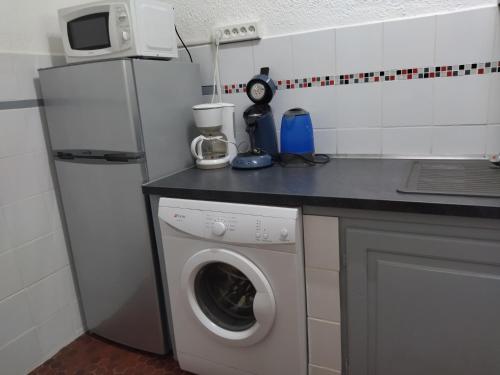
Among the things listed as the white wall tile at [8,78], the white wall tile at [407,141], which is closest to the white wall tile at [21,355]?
the white wall tile at [8,78]

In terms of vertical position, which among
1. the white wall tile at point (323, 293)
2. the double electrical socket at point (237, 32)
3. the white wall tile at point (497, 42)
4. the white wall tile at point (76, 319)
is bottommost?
the white wall tile at point (76, 319)

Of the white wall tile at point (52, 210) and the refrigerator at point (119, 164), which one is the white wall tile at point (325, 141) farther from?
the white wall tile at point (52, 210)

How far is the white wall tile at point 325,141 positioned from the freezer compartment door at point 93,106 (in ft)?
2.52

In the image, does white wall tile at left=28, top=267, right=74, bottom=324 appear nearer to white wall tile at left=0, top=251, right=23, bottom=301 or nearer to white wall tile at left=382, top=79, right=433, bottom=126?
white wall tile at left=0, top=251, right=23, bottom=301

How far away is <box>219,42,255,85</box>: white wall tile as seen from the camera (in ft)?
5.67

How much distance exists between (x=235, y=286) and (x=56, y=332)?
0.95 m

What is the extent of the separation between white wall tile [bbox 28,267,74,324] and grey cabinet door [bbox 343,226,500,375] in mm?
1335

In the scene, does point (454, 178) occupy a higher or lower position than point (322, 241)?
higher

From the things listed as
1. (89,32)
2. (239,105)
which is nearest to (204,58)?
(239,105)

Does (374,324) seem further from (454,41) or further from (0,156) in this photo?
(0,156)

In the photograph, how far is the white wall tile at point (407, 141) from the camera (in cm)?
151

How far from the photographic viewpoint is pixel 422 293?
1.09 m

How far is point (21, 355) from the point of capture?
1.61m

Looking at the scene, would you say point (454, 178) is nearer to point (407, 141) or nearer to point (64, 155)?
point (407, 141)
